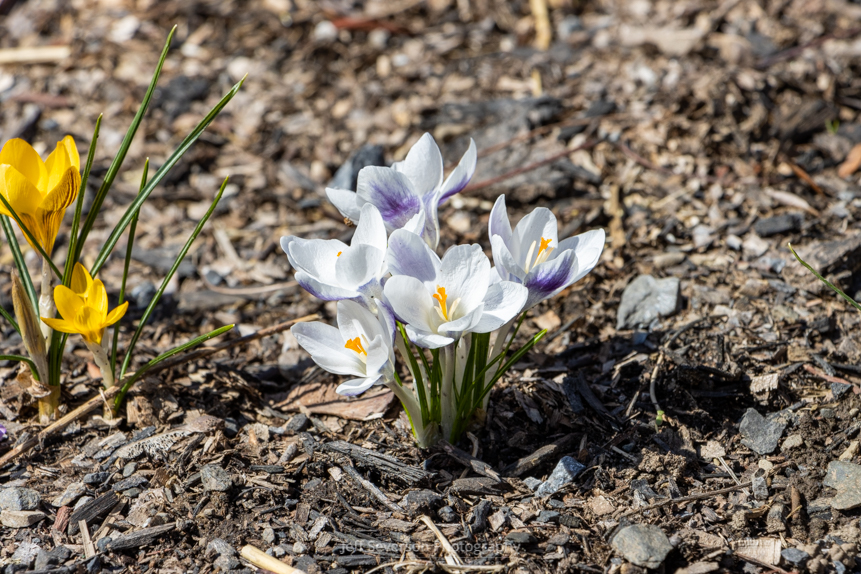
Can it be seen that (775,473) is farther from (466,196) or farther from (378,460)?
(466,196)

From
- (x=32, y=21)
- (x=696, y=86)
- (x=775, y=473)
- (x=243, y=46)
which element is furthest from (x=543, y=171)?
(x=32, y=21)

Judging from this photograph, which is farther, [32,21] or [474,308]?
[32,21]

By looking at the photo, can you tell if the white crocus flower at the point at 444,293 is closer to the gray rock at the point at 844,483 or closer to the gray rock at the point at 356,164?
the gray rock at the point at 844,483

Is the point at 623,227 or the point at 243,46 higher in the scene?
the point at 243,46

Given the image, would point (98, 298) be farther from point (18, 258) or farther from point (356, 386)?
point (356, 386)

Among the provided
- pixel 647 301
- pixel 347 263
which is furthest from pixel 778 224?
pixel 347 263
